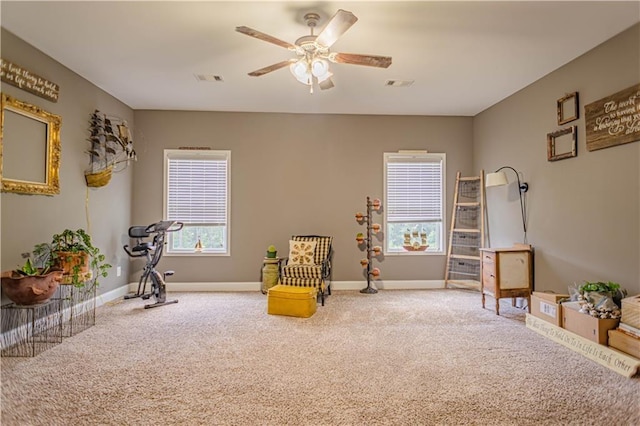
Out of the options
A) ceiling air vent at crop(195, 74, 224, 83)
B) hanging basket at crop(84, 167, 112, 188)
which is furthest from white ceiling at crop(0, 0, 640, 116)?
hanging basket at crop(84, 167, 112, 188)

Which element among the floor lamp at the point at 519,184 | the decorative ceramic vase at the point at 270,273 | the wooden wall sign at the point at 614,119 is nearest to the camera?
the wooden wall sign at the point at 614,119

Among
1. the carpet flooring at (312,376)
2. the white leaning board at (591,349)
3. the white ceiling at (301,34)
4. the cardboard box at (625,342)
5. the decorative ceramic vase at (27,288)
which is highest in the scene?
the white ceiling at (301,34)

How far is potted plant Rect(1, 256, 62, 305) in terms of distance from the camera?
110 inches

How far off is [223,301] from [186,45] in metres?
3.07

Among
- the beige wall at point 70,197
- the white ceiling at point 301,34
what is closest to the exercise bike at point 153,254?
the beige wall at point 70,197

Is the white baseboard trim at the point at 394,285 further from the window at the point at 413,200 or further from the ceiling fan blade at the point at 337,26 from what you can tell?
the ceiling fan blade at the point at 337,26

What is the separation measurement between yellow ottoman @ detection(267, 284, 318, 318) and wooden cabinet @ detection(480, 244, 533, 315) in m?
2.09

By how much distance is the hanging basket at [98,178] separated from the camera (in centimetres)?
414

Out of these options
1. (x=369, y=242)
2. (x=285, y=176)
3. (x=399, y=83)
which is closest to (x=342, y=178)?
(x=285, y=176)

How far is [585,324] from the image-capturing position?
2.90m

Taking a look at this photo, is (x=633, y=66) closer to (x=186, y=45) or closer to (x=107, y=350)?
(x=186, y=45)

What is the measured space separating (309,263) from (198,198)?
6.70 feet

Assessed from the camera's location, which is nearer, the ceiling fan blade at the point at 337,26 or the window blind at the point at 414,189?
the ceiling fan blade at the point at 337,26

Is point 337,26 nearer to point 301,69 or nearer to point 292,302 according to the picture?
point 301,69
